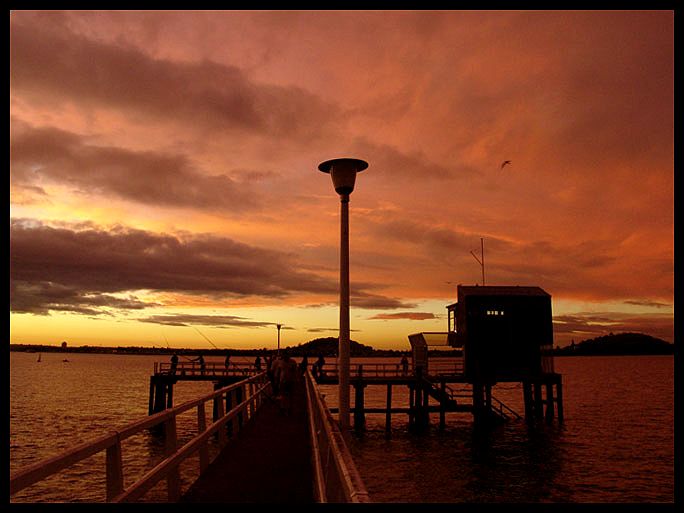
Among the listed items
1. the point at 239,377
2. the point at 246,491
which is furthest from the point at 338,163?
the point at 239,377

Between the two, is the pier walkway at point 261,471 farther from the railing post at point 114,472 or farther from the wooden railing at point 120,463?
the railing post at point 114,472

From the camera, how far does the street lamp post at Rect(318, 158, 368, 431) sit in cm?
1085

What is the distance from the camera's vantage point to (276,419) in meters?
14.9

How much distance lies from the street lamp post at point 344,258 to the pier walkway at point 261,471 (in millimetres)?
1105

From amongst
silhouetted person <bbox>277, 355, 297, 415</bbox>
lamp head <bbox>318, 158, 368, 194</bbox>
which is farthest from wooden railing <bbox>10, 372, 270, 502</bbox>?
silhouetted person <bbox>277, 355, 297, 415</bbox>

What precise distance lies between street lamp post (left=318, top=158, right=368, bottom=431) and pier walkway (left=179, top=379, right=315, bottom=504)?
110 centimetres

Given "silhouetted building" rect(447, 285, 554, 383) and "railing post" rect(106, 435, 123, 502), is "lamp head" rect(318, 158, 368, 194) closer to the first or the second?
"railing post" rect(106, 435, 123, 502)

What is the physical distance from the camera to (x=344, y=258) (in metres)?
11.1

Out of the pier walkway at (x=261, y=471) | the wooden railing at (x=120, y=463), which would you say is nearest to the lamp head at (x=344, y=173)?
the pier walkway at (x=261, y=471)

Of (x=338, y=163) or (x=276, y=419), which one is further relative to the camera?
(x=276, y=419)

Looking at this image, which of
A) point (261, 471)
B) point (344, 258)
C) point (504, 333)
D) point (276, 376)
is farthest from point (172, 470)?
point (504, 333)

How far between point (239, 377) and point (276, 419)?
27.3 meters

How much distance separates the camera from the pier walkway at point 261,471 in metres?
7.06

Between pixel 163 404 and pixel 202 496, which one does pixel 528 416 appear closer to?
pixel 163 404
